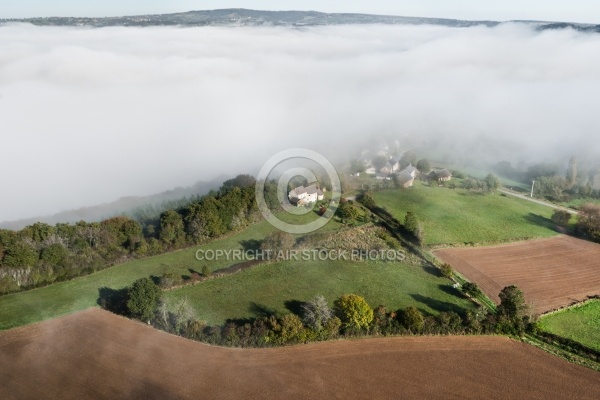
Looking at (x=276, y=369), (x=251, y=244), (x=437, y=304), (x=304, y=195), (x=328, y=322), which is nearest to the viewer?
(x=276, y=369)

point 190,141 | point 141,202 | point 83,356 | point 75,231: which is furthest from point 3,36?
point 83,356

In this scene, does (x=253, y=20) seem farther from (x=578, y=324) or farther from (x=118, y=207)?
(x=578, y=324)

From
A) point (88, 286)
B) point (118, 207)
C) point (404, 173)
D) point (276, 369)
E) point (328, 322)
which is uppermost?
point (404, 173)

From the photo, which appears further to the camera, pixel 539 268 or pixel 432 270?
pixel 539 268

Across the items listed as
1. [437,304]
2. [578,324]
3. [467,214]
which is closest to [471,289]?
[437,304]

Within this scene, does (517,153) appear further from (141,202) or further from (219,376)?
(219,376)
